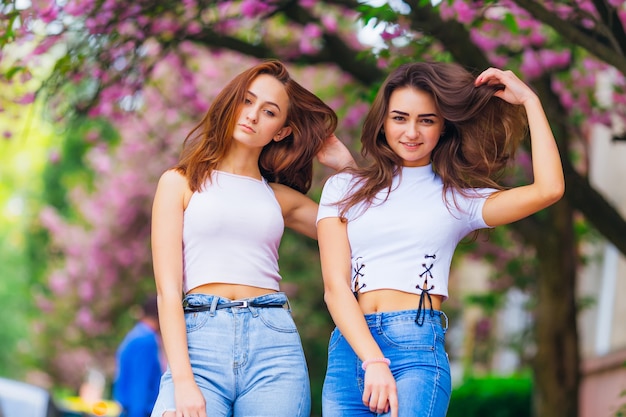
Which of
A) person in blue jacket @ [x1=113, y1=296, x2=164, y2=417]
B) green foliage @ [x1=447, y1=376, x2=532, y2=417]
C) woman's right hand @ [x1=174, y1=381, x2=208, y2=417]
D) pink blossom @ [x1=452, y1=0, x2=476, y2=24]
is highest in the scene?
pink blossom @ [x1=452, y1=0, x2=476, y2=24]

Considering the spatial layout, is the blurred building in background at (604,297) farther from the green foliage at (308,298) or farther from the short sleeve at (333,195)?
the short sleeve at (333,195)

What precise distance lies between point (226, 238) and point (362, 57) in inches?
102

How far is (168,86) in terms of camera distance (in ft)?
42.9

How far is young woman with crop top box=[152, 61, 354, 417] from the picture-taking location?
13.0ft

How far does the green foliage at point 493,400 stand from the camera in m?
11.7

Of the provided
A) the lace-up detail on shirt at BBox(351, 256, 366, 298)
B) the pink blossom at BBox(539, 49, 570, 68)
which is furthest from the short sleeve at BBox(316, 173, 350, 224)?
the pink blossom at BBox(539, 49, 570, 68)

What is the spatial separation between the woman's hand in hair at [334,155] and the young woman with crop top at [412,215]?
23cm

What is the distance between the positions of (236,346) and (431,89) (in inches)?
48.5

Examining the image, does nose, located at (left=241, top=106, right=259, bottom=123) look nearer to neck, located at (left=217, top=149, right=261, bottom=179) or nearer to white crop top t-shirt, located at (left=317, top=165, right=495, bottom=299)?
neck, located at (left=217, top=149, right=261, bottom=179)

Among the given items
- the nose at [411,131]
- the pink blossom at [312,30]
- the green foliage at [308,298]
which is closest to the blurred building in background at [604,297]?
the green foliage at [308,298]

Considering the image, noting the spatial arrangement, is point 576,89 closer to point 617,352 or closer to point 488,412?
point 617,352

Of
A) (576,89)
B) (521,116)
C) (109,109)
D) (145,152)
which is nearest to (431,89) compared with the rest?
(521,116)

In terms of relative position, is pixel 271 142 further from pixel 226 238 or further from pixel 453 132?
pixel 453 132

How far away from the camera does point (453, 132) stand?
4387 mm
